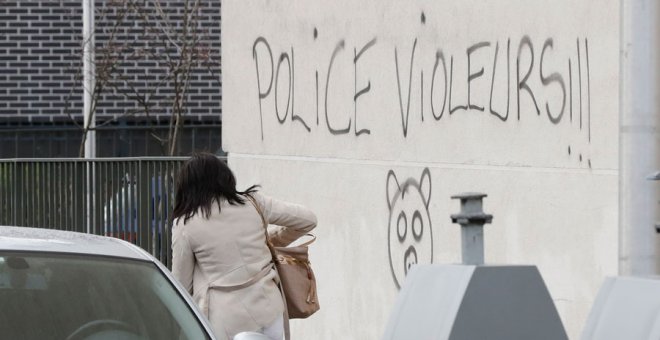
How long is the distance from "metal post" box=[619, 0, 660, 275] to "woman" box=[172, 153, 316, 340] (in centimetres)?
243

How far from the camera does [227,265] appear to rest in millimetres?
6574

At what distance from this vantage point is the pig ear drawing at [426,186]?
8.62 meters

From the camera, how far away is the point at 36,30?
849 inches

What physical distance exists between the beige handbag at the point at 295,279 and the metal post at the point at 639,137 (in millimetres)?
2549

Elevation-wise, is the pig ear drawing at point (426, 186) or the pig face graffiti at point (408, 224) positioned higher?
the pig ear drawing at point (426, 186)

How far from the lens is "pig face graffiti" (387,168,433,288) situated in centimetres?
868

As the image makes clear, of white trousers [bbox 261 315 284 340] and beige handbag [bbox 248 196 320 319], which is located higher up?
beige handbag [bbox 248 196 320 319]

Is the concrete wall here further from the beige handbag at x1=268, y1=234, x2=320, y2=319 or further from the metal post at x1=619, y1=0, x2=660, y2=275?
the metal post at x1=619, y1=0, x2=660, y2=275

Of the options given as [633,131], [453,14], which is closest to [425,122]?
[453,14]

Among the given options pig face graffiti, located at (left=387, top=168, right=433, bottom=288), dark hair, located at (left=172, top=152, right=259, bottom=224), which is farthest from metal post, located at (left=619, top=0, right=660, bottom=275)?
pig face graffiti, located at (left=387, top=168, right=433, bottom=288)

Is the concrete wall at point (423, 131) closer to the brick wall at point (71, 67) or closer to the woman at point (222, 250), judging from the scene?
the woman at point (222, 250)

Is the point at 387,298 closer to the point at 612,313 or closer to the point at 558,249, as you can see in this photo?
the point at 558,249

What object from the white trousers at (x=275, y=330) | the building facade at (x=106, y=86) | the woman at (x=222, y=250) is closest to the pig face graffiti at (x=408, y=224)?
the white trousers at (x=275, y=330)

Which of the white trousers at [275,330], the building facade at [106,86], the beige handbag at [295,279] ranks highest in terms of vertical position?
the building facade at [106,86]
